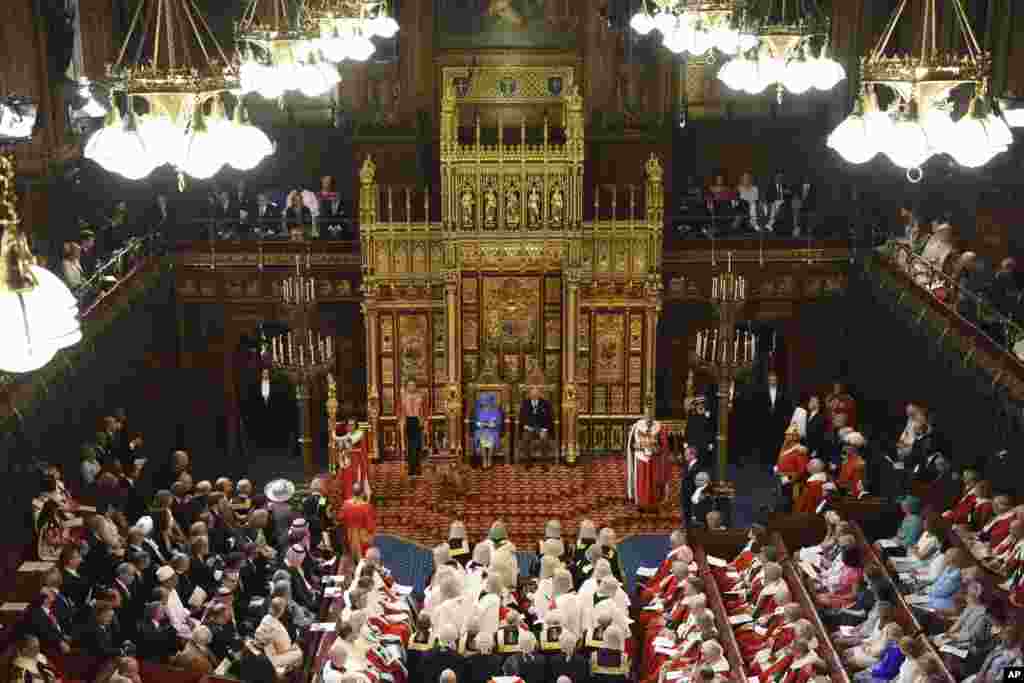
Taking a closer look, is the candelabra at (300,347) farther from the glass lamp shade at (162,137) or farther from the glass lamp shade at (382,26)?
the glass lamp shade at (162,137)

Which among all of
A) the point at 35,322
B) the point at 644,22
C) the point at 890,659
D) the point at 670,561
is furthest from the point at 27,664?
the point at 644,22

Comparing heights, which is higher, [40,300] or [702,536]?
[40,300]

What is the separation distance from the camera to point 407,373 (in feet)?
71.8

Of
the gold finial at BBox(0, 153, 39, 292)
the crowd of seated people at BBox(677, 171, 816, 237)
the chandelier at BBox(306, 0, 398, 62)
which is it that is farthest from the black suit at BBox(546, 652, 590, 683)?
the crowd of seated people at BBox(677, 171, 816, 237)

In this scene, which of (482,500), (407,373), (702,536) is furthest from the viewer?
(407,373)

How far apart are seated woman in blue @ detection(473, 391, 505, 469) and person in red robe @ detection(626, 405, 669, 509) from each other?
232 centimetres

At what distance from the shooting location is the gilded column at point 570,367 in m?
21.2

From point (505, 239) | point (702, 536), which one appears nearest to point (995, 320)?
point (702, 536)

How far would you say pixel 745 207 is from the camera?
74.0ft

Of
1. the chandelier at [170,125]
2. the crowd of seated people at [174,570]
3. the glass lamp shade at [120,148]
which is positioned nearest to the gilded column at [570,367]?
the crowd of seated people at [174,570]

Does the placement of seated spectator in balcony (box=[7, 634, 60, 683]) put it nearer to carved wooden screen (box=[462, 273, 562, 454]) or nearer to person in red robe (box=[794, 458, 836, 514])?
person in red robe (box=[794, 458, 836, 514])

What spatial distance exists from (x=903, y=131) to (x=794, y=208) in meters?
12.7

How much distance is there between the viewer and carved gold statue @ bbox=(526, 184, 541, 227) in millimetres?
→ 20781

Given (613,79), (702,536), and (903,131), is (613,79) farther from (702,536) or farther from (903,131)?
(903,131)
